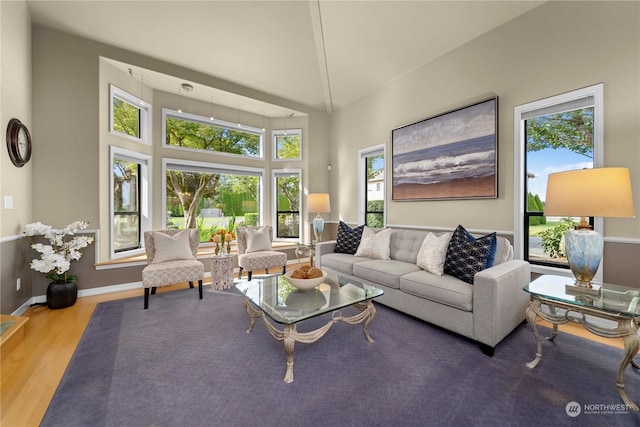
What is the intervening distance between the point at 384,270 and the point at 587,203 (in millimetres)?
1735

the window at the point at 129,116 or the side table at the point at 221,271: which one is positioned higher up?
the window at the point at 129,116

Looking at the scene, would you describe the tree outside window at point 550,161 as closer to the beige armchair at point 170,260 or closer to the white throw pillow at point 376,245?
the white throw pillow at point 376,245

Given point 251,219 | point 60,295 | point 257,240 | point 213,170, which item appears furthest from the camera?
point 251,219

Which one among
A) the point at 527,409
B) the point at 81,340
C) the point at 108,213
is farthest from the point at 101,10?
the point at 527,409

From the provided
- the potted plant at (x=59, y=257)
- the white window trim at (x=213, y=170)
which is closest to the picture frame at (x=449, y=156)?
the white window trim at (x=213, y=170)

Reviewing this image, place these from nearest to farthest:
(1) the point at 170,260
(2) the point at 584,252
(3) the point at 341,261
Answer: (2) the point at 584,252 → (1) the point at 170,260 → (3) the point at 341,261

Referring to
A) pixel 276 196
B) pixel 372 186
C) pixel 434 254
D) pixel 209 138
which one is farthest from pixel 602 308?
pixel 209 138

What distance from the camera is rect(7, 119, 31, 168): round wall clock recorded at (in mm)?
2543

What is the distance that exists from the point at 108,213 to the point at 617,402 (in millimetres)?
5316

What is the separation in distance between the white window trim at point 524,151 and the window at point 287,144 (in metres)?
3.78

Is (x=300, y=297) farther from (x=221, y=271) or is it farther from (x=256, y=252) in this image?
(x=256, y=252)

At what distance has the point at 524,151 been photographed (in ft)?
9.45

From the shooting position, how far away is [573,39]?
2473 millimetres

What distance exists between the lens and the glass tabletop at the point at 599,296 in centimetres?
158
